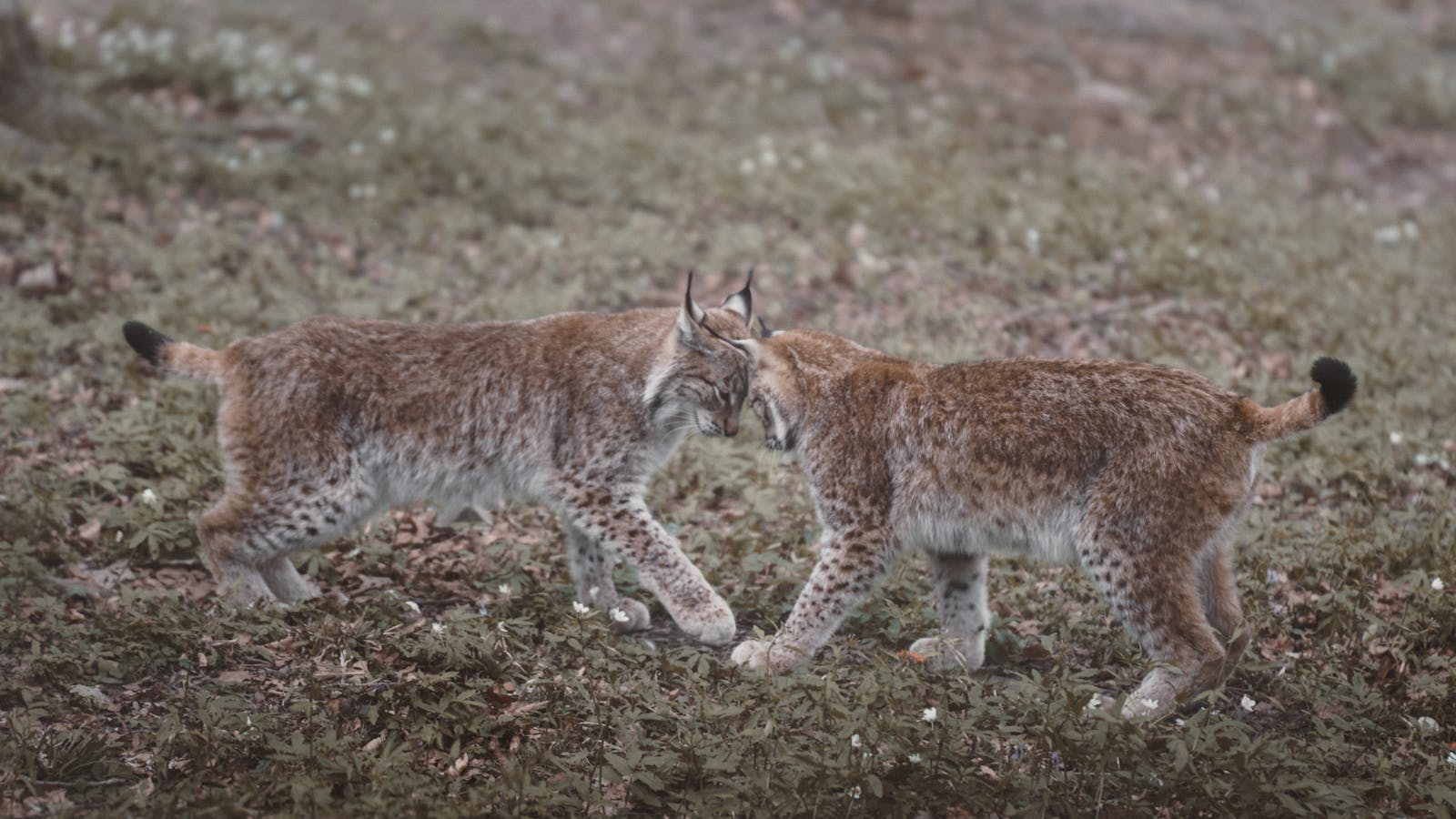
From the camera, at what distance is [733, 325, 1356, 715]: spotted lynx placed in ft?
15.3

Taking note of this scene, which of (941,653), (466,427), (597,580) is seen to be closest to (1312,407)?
(941,653)

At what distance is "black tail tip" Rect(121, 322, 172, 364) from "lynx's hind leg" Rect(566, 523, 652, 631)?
1781 millimetres

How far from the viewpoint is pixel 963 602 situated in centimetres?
533

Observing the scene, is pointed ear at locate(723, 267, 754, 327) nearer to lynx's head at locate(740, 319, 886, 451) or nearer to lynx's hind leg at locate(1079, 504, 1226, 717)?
lynx's head at locate(740, 319, 886, 451)

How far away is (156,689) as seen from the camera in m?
4.70

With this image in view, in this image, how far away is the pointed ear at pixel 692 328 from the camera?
5.57 metres

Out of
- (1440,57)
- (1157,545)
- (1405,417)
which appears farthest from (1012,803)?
(1440,57)

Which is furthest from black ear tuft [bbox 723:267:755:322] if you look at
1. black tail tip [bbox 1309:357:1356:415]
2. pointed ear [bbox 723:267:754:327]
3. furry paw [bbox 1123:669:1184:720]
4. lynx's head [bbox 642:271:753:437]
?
black tail tip [bbox 1309:357:1356:415]

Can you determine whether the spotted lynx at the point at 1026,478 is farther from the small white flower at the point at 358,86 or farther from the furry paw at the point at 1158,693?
the small white flower at the point at 358,86

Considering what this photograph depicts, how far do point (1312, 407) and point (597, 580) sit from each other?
9.20 feet

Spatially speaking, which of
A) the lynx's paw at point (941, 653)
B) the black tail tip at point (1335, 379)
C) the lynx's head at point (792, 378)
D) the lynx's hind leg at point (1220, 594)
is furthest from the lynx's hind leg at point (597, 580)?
the black tail tip at point (1335, 379)

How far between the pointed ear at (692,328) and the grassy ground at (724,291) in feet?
3.02

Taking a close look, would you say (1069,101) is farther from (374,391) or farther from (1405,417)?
(374,391)

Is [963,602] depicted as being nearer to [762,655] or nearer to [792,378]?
[762,655]
